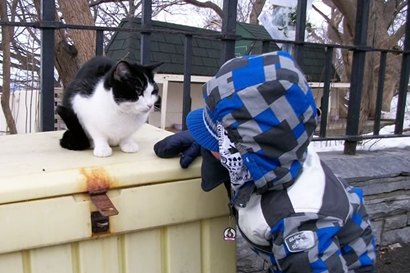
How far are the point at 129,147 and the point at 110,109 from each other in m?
0.12

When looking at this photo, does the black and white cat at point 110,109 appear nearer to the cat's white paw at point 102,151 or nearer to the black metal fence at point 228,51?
the cat's white paw at point 102,151

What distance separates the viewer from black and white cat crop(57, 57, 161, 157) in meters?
1.21

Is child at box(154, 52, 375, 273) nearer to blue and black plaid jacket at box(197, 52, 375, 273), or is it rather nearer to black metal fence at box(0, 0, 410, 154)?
blue and black plaid jacket at box(197, 52, 375, 273)

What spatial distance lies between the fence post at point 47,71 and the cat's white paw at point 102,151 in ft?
1.81

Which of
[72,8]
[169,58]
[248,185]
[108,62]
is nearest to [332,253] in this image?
[248,185]

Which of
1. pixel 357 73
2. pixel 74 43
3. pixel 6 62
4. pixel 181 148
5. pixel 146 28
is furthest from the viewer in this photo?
pixel 74 43

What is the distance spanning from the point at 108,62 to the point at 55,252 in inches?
26.7

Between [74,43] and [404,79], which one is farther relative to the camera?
[74,43]

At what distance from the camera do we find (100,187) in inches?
37.8

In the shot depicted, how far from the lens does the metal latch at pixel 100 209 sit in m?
0.93

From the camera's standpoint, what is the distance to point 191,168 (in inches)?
43.4

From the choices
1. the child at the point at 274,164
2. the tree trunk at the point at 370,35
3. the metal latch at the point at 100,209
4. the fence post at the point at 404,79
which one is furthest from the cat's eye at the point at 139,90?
the tree trunk at the point at 370,35

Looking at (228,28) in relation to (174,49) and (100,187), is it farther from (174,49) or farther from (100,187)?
(174,49)

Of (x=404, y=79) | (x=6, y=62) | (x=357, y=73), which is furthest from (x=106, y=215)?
(x=6, y=62)
